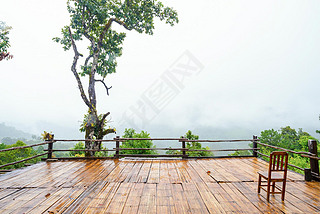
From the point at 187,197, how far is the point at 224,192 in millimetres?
750

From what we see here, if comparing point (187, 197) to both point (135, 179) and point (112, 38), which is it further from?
point (112, 38)

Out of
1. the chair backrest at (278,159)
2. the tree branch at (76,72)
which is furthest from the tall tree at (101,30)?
the chair backrest at (278,159)

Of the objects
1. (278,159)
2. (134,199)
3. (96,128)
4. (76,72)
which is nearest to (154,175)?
(134,199)

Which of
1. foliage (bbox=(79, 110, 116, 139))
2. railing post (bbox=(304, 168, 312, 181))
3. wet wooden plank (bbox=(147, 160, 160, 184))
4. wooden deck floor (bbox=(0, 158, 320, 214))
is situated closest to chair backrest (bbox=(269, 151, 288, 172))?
wooden deck floor (bbox=(0, 158, 320, 214))

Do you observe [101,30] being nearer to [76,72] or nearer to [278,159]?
A: [76,72]

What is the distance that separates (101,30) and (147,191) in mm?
9896

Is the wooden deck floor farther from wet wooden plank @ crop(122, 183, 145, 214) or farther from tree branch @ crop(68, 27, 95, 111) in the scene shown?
tree branch @ crop(68, 27, 95, 111)

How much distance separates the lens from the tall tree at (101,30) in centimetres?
926

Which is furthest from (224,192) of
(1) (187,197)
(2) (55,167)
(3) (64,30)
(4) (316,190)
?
(3) (64,30)

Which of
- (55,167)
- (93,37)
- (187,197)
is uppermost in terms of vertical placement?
(93,37)

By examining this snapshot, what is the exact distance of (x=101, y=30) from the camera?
33.9 ft

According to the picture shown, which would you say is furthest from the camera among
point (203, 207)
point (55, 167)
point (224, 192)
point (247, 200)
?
point (55, 167)

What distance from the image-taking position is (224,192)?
321 cm

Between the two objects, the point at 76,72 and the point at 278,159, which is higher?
the point at 76,72
